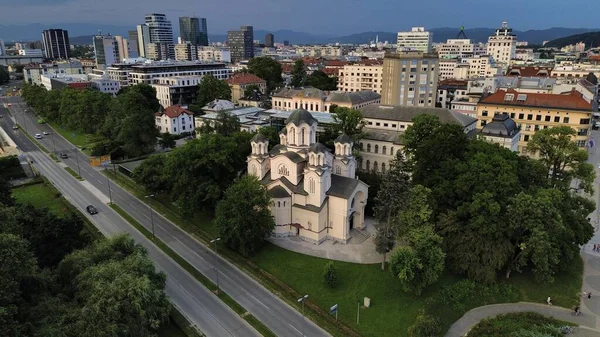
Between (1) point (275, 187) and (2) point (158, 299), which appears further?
(1) point (275, 187)

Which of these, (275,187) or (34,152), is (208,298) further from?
(34,152)

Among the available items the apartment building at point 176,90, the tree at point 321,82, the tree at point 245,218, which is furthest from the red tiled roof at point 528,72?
the tree at point 245,218

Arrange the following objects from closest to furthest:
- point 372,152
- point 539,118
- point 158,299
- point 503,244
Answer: point 158,299 → point 503,244 → point 372,152 → point 539,118

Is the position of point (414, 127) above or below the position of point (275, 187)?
above

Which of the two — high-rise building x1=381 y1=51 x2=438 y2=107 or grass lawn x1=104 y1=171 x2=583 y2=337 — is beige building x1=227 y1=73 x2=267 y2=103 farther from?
grass lawn x1=104 y1=171 x2=583 y2=337

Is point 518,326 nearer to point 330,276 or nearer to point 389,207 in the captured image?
point 389,207

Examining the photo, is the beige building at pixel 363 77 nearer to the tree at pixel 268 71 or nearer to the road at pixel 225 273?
the tree at pixel 268 71

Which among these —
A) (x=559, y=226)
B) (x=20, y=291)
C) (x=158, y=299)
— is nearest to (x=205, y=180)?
(x=158, y=299)

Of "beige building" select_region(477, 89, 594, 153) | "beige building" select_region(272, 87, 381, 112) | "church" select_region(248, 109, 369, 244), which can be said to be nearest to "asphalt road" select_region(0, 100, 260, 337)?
"church" select_region(248, 109, 369, 244)
